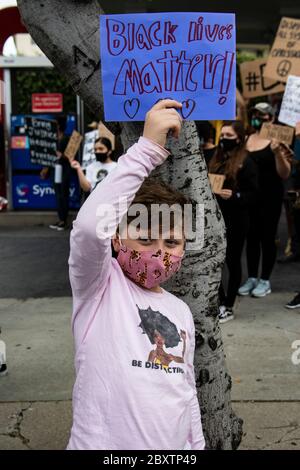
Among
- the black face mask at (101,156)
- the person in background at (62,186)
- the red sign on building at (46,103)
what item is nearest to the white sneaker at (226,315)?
the black face mask at (101,156)

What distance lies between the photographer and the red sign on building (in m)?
11.8

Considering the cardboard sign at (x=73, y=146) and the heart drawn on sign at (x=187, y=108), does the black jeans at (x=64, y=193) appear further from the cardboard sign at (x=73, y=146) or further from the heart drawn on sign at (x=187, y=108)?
the heart drawn on sign at (x=187, y=108)

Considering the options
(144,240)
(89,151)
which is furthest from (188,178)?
(89,151)

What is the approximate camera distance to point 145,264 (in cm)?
196

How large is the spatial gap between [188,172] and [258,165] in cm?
384

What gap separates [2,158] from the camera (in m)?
11.9

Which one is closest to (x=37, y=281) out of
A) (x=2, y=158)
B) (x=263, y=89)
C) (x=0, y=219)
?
(x=263, y=89)

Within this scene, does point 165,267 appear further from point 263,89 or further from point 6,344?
point 263,89

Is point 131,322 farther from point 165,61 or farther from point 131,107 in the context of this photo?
point 165,61

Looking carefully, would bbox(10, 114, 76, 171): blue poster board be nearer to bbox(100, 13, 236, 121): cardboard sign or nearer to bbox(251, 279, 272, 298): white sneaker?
bbox(251, 279, 272, 298): white sneaker

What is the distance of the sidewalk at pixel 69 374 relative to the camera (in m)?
3.59

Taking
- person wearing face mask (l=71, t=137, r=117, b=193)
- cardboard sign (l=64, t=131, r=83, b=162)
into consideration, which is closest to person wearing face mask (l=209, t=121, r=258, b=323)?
person wearing face mask (l=71, t=137, r=117, b=193)

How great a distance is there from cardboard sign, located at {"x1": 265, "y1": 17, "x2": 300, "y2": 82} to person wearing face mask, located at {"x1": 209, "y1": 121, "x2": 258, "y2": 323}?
2.82 ft

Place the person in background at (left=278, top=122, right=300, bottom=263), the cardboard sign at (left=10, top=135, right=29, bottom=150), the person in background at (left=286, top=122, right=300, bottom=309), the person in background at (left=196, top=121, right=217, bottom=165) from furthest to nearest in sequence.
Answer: the cardboard sign at (left=10, top=135, right=29, bottom=150) < the person in background at (left=196, top=121, right=217, bottom=165) < the person in background at (left=278, top=122, right=300, bottom=263) < the person in background at (left=286, top=122, right=300, bottom=309)
